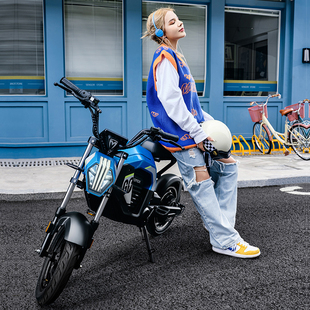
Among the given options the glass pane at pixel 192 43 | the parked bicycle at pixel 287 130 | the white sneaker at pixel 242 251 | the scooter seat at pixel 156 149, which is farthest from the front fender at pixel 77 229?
the parked bicycle at pixel 287 130

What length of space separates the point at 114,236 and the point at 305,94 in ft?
24.0

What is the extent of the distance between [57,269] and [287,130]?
24.6 feet

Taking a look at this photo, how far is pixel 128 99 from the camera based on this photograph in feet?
28.0

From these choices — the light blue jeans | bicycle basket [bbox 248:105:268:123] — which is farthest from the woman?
bicycle basket [bbox 248:105:268:123]

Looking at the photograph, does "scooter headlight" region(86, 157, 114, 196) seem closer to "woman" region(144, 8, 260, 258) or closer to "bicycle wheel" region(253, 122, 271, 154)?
"woman" region(144, 8, 260, 258)

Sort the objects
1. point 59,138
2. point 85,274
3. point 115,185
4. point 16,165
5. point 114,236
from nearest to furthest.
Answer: point 115,185, point 85,274, point 114,236, point 16,165, point 59,138

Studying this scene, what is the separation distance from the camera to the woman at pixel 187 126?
292 centimetres

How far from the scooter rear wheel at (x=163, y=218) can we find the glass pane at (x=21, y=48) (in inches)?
215

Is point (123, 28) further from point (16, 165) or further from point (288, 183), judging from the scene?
point (288, 183)

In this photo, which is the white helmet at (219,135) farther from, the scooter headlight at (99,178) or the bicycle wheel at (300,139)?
the bicycle wheel at (300,139)

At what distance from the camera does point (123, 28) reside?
28.1 feet

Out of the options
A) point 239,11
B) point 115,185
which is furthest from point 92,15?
point 115,185

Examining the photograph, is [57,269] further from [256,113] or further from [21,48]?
[256,113]

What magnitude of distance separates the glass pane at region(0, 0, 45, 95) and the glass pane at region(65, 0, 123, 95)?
1.88ft
